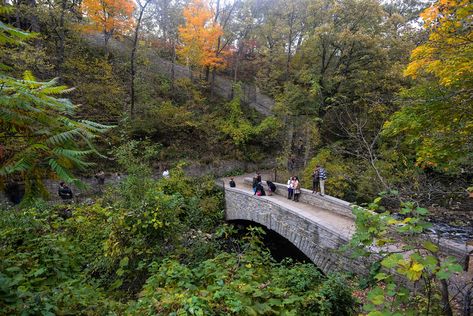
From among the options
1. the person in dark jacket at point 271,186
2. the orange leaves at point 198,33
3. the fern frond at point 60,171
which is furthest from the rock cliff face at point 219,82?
the fern frond at point 60,171

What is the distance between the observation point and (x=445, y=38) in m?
5.50

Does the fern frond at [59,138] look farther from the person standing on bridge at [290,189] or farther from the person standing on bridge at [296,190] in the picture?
the person standing on bridge at [290,189]

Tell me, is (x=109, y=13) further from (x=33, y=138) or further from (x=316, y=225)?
(x=33, y=138)

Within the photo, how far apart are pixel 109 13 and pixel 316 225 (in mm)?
19813

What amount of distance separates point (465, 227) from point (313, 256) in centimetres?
630

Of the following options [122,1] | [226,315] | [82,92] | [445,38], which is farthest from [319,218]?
[122,1]

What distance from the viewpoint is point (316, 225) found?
8.02 m

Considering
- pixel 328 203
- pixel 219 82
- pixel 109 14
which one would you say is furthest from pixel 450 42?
pixel 219 82

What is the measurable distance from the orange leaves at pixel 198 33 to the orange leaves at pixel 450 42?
17.7 metres

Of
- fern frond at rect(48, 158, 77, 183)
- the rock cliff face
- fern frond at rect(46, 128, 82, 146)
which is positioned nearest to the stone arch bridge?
fern frond at rect(48, 158, 77, 183)

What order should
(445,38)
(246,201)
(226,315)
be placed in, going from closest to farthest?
1. (226,315)
2. (445,38)
3. (246,201)

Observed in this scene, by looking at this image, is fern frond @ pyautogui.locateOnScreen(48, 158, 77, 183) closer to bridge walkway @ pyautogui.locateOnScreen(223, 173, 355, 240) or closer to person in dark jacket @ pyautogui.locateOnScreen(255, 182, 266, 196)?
bridge walkway @ pyautogui.locateOnScreen(223, 173, 355, 240)

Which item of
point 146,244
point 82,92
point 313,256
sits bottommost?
point 313,256

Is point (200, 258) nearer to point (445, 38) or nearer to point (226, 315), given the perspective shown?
point (226, 315)
